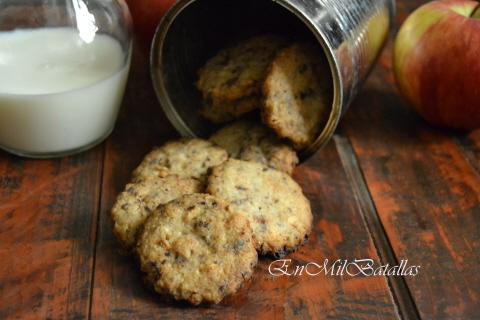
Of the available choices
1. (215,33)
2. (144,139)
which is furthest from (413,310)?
(215,33)

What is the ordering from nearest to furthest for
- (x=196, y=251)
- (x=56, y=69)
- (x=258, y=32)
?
(x=196, y=251), (x=56, y=69), (x=258, y=32)

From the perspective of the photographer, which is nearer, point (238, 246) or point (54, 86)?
point (238, 246)

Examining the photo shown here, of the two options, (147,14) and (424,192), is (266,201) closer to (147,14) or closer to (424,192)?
(424,192)

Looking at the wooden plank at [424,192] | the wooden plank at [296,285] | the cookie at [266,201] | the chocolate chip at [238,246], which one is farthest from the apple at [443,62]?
the chocolate chip at [238,246]

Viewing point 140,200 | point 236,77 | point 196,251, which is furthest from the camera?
point 236,77

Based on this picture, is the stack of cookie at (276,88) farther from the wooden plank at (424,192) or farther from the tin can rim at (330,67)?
the wooden plank at (424,192)

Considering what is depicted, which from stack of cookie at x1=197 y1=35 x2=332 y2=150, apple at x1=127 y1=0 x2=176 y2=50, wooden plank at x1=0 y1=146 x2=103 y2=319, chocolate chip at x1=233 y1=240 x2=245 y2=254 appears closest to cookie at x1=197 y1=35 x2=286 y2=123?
stack of cookie at x1=197 y1=35 x2=332 y2=150

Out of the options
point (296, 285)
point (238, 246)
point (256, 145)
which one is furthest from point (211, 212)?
point (256, 145)
